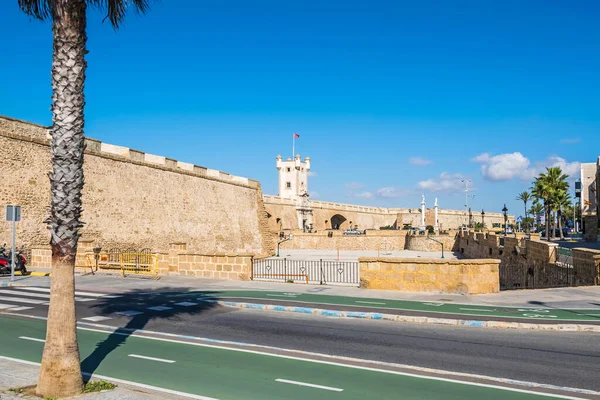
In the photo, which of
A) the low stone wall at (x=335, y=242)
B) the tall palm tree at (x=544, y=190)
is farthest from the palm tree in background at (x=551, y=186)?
the low stone wall at (x=335, y=242)

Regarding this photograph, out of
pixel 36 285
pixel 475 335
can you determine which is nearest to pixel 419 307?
pixel 475 335

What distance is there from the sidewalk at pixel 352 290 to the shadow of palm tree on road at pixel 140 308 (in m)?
1.60

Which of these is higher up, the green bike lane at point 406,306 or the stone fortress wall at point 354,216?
the stone fortress wall at point 354,216

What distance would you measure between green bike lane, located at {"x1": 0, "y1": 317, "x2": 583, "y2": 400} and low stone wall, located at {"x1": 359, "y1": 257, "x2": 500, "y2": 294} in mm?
9845

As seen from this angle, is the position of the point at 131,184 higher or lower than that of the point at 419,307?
higher

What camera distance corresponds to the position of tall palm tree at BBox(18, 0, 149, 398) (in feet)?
21.1

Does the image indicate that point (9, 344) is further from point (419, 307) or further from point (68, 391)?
point (419, 307)

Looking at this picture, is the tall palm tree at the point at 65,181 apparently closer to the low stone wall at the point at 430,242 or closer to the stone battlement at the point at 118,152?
the stone battlement at the point at 118,152

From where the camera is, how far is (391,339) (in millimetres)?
10391

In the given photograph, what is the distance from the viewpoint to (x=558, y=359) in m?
8.73

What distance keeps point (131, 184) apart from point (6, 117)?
11.0m

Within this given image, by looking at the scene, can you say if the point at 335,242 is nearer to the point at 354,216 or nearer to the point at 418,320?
the point at 354,216

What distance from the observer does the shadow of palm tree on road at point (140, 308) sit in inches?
346

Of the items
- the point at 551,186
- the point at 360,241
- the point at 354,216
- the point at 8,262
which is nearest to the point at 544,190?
the point at 551,186
